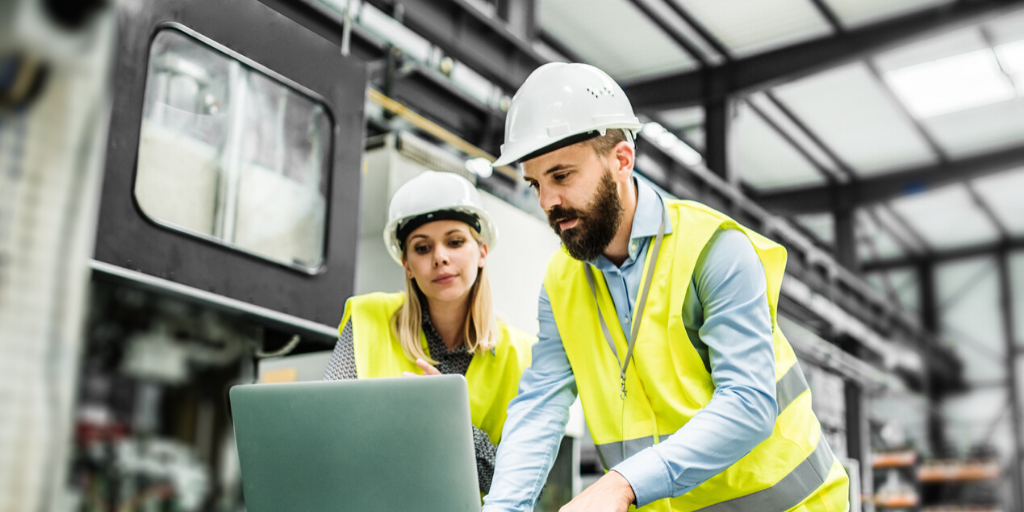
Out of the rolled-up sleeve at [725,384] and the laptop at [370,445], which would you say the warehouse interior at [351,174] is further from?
the rolled-up sleeve at [725,384]

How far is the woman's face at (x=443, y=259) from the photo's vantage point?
2.27 m

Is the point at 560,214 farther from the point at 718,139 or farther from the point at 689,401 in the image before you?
the point at 718,139

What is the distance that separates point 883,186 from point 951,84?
2.04m

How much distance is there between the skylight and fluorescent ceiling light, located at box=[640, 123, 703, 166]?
1988 mm

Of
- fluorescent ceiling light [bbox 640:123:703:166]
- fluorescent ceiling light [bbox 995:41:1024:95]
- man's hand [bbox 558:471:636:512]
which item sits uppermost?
fluorescent ceiling light [bbox 995:41:1024:95]

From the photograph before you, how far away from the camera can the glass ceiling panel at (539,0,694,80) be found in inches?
251

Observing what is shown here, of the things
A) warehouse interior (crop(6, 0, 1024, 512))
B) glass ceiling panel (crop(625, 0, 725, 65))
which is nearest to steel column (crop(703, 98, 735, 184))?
warehouse interior (crop(6, 0, 1024, 512))

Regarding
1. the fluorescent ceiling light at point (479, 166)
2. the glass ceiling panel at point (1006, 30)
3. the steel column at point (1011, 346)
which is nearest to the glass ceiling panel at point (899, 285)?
the steel column at point (1011, 346)

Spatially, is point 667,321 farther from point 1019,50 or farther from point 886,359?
point 886,359

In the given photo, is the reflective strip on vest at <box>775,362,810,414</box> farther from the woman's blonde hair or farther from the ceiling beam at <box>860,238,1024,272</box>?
the ceiling beam at <box>860,238,1024,272</box>

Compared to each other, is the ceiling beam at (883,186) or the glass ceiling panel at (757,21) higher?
the glass ceiling panel at (757,21)

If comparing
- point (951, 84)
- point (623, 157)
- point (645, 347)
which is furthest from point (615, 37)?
point (645, 347)

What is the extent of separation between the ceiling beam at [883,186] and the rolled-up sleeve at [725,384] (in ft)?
28.2

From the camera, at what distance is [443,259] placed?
226 centimetres
